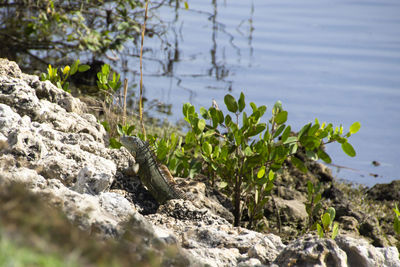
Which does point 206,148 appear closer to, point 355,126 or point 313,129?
point 313,129

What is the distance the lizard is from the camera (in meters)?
3.57

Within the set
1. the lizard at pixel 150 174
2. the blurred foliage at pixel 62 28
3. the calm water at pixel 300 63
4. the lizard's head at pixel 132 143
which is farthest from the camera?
the blurred foliage at pixel 62 28

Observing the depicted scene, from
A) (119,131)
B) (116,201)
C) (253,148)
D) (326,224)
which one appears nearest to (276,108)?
(253,148)

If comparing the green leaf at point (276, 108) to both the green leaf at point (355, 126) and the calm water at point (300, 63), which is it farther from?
the calm water at point (300, 63)

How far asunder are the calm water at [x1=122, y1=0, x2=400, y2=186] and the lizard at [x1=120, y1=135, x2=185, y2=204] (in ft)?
11.3

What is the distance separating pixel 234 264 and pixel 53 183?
42.6 inches

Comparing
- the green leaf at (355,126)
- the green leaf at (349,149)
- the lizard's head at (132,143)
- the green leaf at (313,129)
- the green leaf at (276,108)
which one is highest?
the green leaf at (276,108)

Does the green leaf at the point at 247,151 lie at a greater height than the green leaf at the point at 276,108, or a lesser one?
lesser

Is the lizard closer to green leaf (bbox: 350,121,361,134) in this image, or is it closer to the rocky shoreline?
the rocky shoreline

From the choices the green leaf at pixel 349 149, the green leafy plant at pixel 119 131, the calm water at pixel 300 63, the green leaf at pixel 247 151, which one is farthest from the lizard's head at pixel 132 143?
the calm water at pixel 300 63

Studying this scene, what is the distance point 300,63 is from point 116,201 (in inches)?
275

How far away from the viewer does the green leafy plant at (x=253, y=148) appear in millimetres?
3879

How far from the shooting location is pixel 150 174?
3.61 m

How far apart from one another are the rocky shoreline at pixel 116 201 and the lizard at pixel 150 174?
0.30 feet
